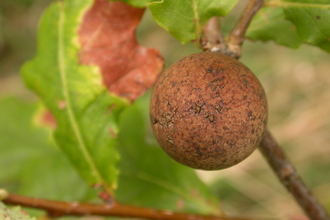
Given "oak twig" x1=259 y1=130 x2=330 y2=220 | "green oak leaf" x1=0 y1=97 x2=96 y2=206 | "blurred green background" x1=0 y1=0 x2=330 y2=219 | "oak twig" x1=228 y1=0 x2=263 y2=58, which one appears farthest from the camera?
"blurred green background" x1=0 y1=0 x2=330 y2=219

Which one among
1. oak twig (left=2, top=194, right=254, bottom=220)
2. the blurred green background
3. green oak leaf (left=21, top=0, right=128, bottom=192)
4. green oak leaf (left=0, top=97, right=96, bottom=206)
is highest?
green oak leaf (left=21, top=0, right=128, bottom=192)

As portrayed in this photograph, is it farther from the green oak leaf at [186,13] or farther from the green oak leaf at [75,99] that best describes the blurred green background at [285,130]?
the green oak leaf at [186,13]

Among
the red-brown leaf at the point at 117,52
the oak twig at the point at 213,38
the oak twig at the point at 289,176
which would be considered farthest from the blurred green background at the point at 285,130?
the oak twig at the point at 213,38

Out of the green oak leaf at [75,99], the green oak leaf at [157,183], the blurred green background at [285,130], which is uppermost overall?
the green oak leaf at [75,99]

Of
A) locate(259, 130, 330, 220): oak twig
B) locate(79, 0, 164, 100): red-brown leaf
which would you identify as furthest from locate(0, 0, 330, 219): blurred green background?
locate(79, 0, 164, 100): red-brown leaf

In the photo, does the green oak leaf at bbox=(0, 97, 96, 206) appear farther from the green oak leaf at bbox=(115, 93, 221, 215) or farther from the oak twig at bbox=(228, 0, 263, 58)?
the oak twig at bbox=(228, 0, 263, 58)

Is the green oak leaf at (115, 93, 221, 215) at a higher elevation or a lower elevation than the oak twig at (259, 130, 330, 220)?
lower
